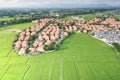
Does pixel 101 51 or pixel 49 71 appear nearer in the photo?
pixel 49 71

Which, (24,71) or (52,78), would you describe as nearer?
(52,78)

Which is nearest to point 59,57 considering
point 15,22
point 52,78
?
point 52,78

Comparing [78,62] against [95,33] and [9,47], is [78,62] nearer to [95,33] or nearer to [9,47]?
[9,47]

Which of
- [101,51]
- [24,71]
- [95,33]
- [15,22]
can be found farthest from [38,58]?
[15,22]

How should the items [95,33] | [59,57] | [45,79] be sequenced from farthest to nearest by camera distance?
[95,33] → [59,57] → [45,79]

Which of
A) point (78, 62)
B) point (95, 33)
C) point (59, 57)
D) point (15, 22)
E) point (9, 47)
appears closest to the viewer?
point (78, 62)

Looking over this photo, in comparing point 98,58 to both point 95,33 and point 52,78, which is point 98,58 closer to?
point 52,78
